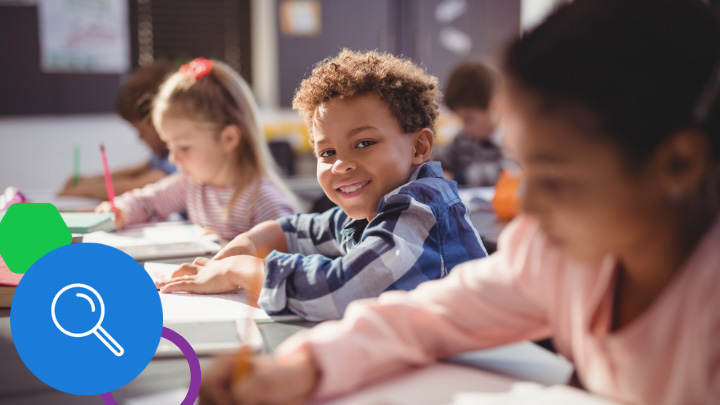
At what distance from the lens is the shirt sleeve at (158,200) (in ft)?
6.52

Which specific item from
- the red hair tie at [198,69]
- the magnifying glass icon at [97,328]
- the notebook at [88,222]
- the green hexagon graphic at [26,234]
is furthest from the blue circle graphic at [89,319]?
the red hair tie at [198,69]

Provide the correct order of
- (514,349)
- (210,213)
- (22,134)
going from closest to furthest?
(514,349) → (210,213) → (22,134)

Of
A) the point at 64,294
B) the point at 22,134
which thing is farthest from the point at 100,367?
the point at 22,134

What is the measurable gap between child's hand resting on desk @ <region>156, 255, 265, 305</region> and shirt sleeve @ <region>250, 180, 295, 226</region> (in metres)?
0.64

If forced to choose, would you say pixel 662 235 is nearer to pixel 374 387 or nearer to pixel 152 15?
pixel 374 387

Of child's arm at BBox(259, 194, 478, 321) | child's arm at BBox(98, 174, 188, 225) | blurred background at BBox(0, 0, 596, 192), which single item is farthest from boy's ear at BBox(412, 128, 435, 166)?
blurred background at BBox(0, 0, 596, 192)

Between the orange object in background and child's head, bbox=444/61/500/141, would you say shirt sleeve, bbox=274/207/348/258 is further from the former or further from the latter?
child's head, bbox=444/61/500/141

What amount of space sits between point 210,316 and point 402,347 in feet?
1.28

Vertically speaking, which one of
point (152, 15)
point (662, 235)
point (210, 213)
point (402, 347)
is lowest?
point (210, 213)

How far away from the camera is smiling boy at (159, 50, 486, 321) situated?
3.03 ft

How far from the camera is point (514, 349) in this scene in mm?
755

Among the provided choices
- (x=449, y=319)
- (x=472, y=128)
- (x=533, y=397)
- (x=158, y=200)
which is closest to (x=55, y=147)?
(x=158, y=200)

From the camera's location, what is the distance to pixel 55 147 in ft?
14.9

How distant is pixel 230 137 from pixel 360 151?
2.71ft
